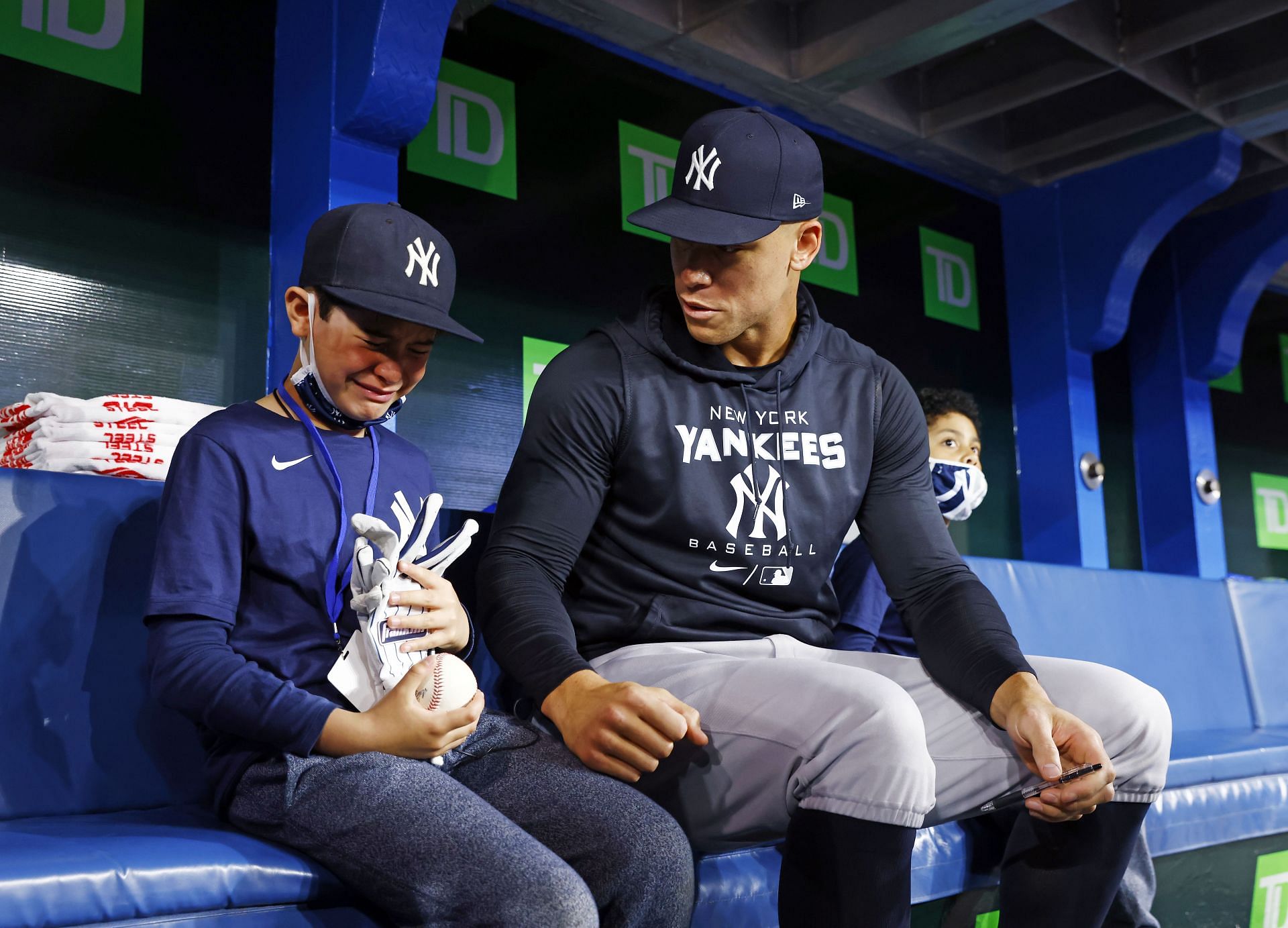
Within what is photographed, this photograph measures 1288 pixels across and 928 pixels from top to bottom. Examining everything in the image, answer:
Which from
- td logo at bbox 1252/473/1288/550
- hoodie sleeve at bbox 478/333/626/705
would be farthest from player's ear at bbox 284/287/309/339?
td logo at bbox 1252/473/1288/550

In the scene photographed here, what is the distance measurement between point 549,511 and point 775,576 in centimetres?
32

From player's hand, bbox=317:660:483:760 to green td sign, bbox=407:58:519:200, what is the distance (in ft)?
6.40

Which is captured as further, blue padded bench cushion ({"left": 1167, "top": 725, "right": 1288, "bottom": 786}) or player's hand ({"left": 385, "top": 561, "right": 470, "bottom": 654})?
blue padded bench cushion ({"left": 1167, "top": 725, "right": 1288, "bottom": 786})

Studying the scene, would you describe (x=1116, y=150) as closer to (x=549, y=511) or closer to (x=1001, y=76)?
(x=1001, y=76)

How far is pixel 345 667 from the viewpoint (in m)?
1.34

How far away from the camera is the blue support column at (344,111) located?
7.73ft

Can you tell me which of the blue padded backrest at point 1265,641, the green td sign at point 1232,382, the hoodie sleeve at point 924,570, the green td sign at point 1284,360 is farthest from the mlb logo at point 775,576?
the green td sign at point 1284,360

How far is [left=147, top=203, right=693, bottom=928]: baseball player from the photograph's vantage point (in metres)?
1.15

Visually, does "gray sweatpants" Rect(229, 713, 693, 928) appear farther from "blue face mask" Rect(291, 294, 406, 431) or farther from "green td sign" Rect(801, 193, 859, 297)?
"green td sign" Rect(801, 193, 859, 297)

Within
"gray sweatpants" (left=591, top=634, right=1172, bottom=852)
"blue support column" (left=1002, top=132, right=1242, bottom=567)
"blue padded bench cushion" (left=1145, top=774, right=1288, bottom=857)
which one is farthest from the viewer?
"blue support column" (left=1002, top=132, right=1242, bottom=567)

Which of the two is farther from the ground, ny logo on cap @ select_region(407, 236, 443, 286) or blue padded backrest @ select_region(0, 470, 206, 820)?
ny logo on cap @ select_region(407, 236, 443, 286)

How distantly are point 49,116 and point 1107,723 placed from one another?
7.26 ft

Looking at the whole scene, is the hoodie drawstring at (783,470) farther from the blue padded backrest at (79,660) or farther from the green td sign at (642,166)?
the green td sign at (642,166)

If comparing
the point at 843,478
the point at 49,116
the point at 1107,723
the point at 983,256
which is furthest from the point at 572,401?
the point at 983,256
